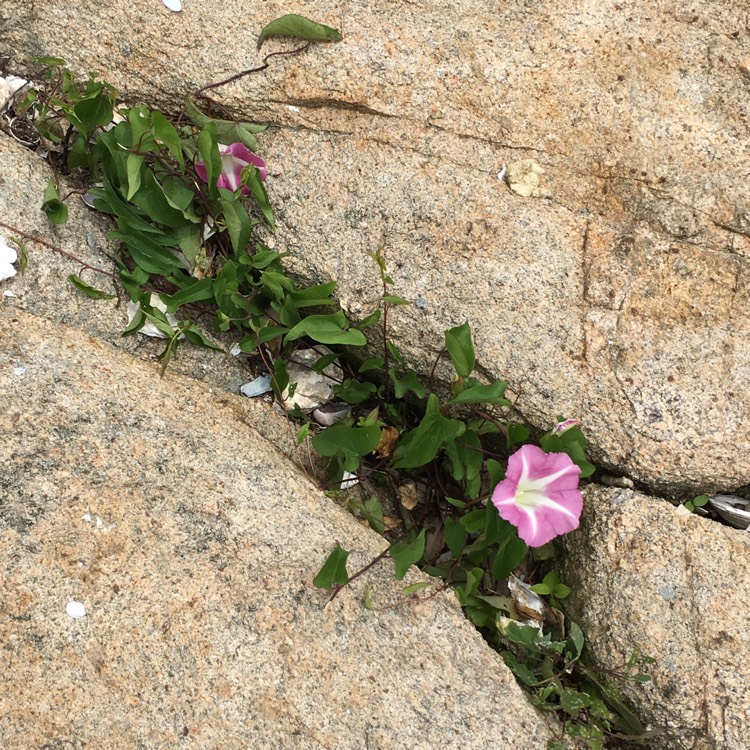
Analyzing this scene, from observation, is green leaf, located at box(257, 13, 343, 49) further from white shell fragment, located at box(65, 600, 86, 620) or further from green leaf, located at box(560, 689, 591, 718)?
green leaf, located at box(560, 689, 591, 718)

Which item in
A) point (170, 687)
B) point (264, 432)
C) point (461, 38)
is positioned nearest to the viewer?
point (170, 687)

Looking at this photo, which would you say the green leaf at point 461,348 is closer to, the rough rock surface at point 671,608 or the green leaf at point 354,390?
the green leaf at point 354,390

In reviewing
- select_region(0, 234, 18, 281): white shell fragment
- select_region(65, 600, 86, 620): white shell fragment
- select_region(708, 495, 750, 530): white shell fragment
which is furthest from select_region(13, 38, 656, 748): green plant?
select_region(65, 600, 86, 620): white shell fragment

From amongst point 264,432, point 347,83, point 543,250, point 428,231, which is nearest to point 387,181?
point 428,231

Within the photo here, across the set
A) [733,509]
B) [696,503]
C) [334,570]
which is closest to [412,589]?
[334,570]

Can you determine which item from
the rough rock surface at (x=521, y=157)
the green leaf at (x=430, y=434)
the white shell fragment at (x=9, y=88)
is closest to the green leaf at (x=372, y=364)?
the rough rock surface at (x=521, y=157)

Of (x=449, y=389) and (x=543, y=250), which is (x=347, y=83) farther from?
(x=449, y=389)
